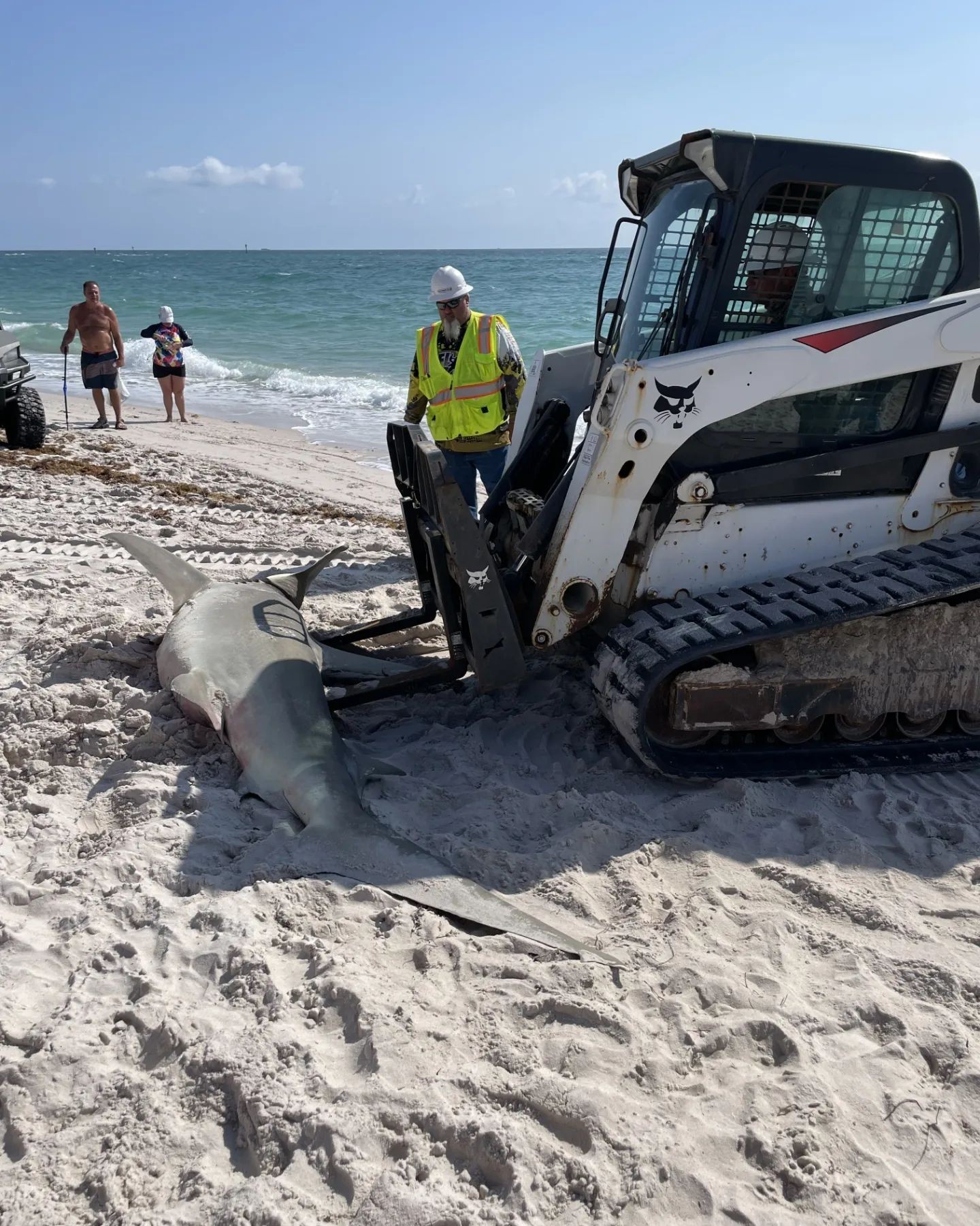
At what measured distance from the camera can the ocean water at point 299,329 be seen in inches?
661

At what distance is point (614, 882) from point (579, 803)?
46 centimetres

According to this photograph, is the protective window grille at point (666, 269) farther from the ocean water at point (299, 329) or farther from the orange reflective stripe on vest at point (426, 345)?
the ocean water at point (299, 329)

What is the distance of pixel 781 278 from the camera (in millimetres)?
4039

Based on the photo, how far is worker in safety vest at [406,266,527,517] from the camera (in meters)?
6.37

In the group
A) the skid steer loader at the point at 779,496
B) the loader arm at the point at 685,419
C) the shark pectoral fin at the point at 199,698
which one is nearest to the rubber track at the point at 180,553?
the shark pectoral fin at the point at 199,698

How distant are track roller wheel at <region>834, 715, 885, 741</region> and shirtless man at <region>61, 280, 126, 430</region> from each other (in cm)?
1059

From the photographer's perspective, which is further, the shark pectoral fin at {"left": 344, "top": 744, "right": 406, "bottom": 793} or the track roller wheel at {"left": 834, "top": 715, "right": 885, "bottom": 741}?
the track roller wheel at {"left": 834, "top": 715, "right": 885, "bottom": 741}

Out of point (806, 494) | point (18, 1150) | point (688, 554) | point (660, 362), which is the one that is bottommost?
point (18, 1150)

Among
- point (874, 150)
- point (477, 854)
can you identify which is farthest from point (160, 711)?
point (874, 150)

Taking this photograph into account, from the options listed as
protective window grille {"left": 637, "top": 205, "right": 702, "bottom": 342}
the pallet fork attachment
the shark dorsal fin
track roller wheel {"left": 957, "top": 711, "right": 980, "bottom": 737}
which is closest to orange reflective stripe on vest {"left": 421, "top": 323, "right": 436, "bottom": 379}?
the pallet fork attachment

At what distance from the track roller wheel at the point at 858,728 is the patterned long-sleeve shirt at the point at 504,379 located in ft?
9.77

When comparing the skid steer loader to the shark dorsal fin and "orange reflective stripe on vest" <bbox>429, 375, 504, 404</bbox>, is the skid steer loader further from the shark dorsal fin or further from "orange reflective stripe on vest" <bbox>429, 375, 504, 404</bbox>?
"orange reflective stripe on vest" <bbox>429, 375, 504, 404</bbox>

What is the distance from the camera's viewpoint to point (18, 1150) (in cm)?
235

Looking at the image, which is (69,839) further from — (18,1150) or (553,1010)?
(553,1010)
